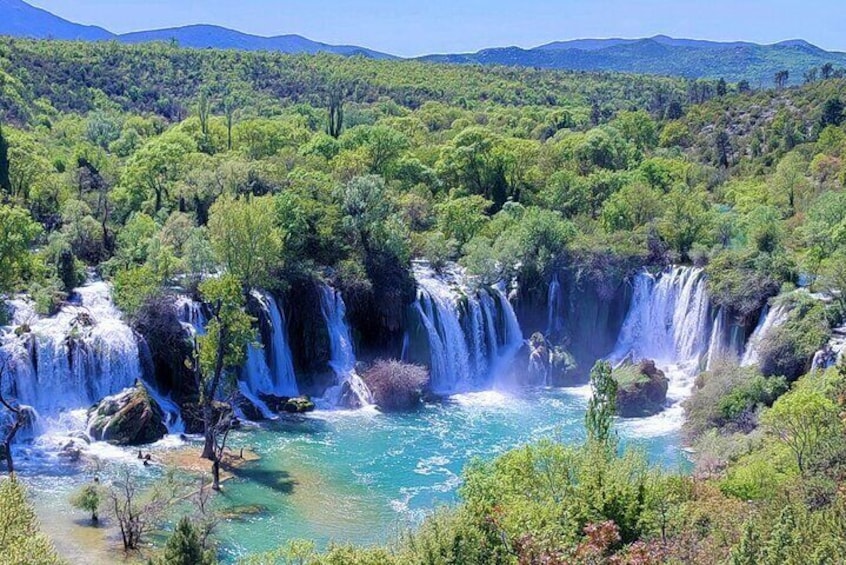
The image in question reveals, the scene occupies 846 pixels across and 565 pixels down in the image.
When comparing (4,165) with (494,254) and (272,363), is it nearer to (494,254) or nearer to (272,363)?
(272,363)

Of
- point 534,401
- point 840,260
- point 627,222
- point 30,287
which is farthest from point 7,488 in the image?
point 627,222

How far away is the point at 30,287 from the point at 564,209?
3856cm

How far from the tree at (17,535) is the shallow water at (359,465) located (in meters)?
9.64

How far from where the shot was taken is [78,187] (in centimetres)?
6034

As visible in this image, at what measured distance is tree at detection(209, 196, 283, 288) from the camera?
46.8 metres

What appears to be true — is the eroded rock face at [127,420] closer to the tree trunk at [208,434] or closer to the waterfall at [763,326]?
the tree trunk at [208,434]

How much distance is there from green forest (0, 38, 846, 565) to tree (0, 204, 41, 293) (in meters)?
0.10

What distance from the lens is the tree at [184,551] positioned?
925 inches

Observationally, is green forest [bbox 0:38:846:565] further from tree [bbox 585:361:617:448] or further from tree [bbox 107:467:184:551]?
tree [bbox 107:467:184:551]

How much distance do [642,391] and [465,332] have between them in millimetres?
11001

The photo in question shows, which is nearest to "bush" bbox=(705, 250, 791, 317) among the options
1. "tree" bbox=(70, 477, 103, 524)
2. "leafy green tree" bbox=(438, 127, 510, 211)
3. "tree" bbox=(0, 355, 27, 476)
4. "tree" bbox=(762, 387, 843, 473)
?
"tree" bbox=(762, 387, 843, 473)

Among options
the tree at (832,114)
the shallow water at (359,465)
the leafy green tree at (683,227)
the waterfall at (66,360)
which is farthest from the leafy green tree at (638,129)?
the waterfall at (66,360)

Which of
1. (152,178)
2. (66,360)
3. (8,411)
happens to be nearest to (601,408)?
(66,360)

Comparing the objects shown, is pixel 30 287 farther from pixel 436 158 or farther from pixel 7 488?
pixel 436 158
